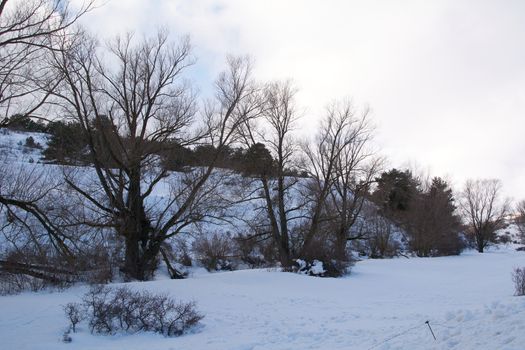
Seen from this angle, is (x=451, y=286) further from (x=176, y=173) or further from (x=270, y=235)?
(x=176, y=173)

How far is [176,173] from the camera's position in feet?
75.6

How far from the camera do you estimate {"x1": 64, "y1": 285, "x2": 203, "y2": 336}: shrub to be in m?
9.14

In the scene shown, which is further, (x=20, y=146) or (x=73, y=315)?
(x=20, y=146)

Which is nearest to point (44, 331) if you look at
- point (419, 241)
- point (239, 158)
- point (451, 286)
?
point (451, 286)

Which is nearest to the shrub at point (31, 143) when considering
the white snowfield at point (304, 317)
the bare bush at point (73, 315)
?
the white snowfield at point (304, 317)

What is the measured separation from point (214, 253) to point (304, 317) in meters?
20.8

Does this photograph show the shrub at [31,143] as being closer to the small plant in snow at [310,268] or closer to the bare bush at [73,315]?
the bare bush at [73,315]

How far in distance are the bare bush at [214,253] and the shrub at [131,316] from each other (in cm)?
2109

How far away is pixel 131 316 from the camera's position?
937 centimetres

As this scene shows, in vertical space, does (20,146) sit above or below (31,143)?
above

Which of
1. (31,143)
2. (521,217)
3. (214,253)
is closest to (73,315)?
(31,143)

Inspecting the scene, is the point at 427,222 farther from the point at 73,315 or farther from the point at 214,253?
the point at 73,315

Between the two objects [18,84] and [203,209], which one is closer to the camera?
[18,84]

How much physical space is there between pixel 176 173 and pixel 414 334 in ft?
56.3
